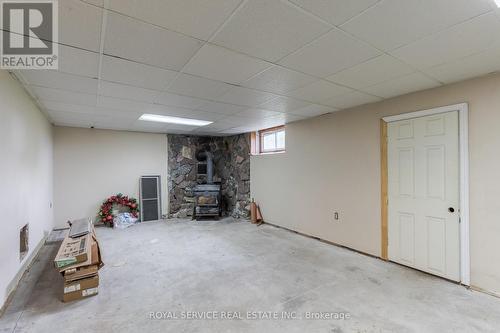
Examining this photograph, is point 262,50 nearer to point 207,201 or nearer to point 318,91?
point 318,91

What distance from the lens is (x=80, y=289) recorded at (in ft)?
7.98

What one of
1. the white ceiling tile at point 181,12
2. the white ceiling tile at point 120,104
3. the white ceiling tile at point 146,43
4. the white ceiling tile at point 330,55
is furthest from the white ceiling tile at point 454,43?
the white ceiling tile at point 120,104

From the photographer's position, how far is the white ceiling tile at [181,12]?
138 centimetres

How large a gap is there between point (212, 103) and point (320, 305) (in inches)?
111

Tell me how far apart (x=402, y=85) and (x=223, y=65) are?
209 centimetres

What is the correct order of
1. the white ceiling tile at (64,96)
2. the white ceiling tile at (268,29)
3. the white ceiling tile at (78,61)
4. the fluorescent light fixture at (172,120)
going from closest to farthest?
the white ceiling tile at (268,29) → the white ceiling tile at (78,61) → the white ceiling tile at (64,96) → the fluorescent light fixture at (172,120)

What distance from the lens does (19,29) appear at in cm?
165

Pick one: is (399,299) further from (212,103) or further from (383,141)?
(212,103)

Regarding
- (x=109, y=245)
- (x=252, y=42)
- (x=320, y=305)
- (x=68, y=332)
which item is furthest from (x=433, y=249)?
(x=109, y=245)

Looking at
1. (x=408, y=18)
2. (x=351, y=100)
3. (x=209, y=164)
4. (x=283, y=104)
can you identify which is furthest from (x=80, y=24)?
(x=209, y=164)

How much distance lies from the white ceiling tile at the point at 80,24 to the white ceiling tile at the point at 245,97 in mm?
1459

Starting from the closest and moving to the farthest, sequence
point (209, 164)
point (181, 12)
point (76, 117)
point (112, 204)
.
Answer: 1. point (181, 12)
2. point (76, 117)
3. point (112, 204)
4. point (209, 164)

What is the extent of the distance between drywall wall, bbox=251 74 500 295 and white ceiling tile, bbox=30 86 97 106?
3522 mm

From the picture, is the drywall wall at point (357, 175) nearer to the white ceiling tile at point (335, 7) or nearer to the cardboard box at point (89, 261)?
the white ceiling tile at point (335, 7)
